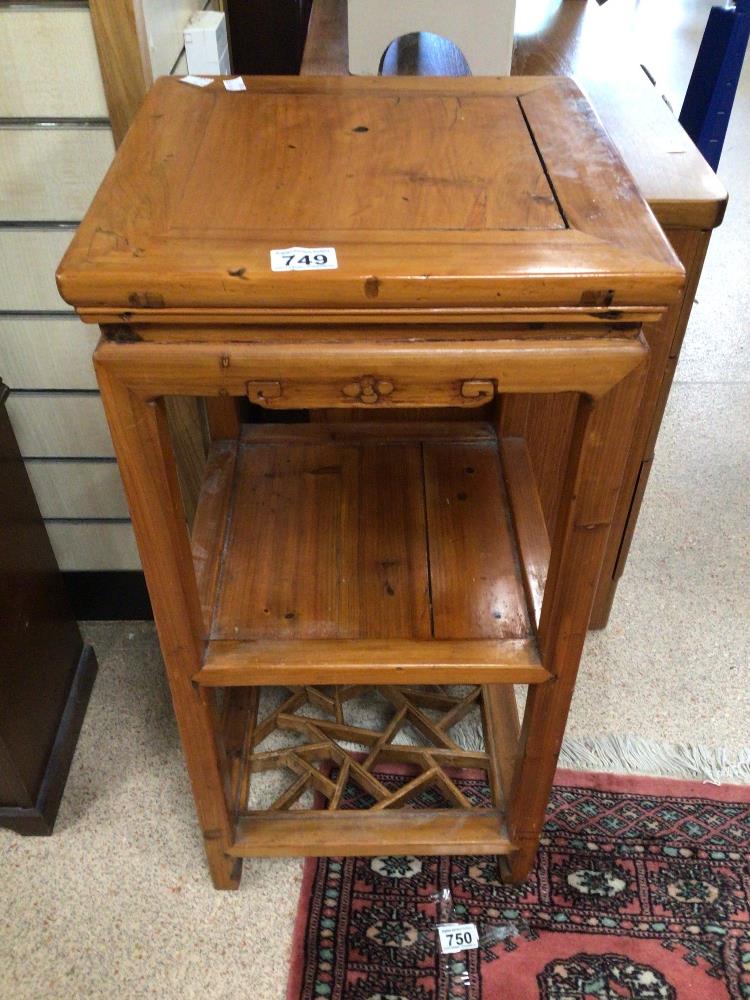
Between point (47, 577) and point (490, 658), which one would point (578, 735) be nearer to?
point (490, 658)

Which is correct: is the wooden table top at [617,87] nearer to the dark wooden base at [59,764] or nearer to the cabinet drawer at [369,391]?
the cabinet drawer at [369,391]

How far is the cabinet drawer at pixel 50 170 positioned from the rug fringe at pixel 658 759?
0.96 m

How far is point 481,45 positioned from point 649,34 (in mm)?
3266

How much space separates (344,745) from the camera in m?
1.21

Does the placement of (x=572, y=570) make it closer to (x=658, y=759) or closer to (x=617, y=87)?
(x=658, y=759)

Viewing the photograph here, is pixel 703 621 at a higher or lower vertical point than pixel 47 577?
lower

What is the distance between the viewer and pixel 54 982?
989mm

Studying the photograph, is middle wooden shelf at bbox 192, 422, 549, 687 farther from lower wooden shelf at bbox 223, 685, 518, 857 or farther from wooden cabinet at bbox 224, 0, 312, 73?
wooden cabinet at bbox 224, 0, 312, 73

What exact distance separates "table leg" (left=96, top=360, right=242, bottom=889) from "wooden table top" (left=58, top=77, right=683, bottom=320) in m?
0.10

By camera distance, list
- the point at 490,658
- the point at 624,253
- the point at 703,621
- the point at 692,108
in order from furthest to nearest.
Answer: the point at 692,108 → the point at 703,621 → the point at 490,658 → the point at 624,253

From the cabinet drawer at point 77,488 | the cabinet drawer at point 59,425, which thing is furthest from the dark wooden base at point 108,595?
the cabinet drawer at point 59,425

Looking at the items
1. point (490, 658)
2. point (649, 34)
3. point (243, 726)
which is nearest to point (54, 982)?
point (243, 726)

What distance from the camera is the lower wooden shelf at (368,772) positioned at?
1.02 m

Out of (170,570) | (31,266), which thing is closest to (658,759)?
(170,570)
